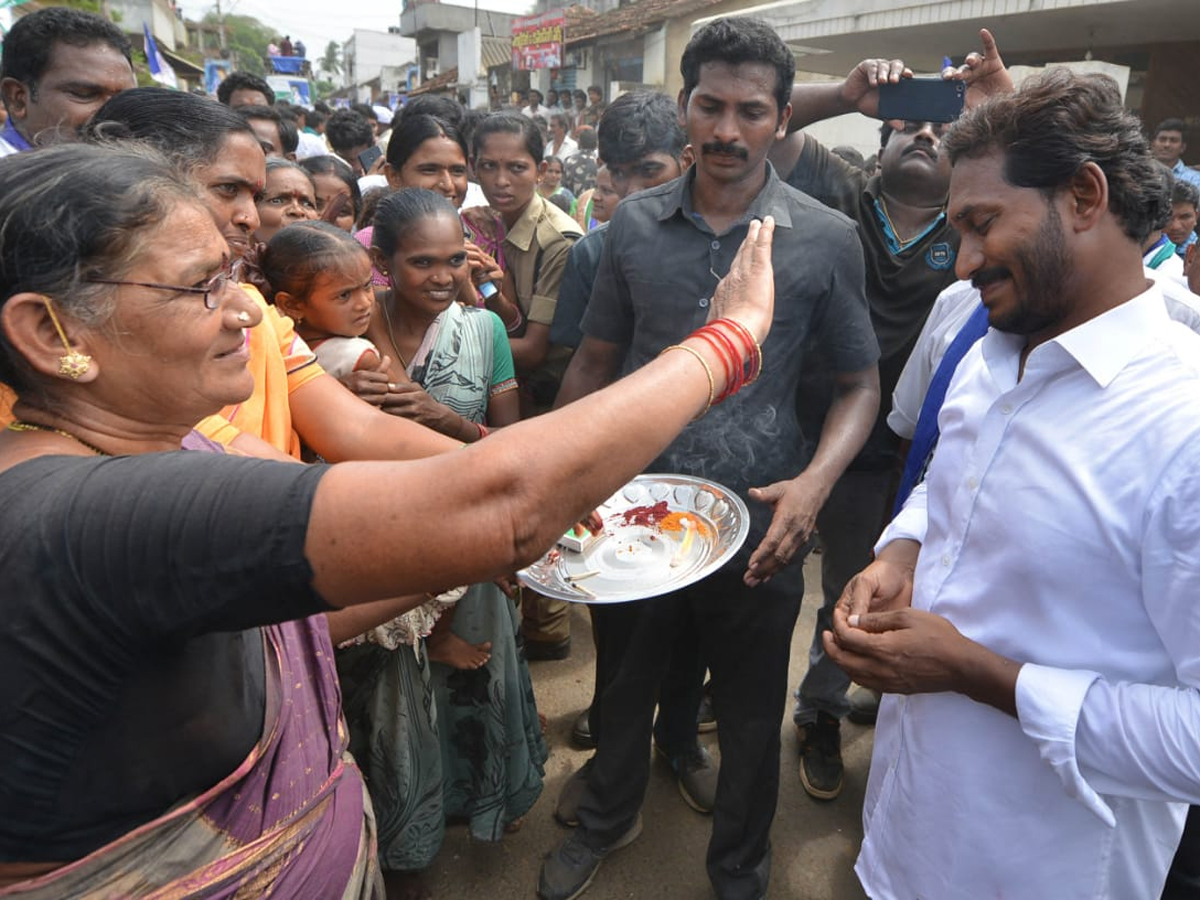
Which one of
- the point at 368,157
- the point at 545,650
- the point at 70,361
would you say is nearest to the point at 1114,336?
the point at 70,361

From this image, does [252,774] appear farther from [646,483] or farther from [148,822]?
[646,483]

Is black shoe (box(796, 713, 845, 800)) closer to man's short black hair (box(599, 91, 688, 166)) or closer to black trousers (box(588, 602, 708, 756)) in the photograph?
black trousers (box(588, 602, 708, 756))

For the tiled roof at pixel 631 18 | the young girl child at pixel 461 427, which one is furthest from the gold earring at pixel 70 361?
the tiled roof at pixel 631 18

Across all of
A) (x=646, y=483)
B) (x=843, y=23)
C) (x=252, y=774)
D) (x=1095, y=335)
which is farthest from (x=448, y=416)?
(x=843, y=23)

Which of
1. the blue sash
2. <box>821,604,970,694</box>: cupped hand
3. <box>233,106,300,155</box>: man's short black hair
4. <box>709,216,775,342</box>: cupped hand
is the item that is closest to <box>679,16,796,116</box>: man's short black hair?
the blue sash

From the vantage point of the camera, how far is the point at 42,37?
312 centimetres

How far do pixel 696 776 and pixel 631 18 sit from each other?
20.6 metres

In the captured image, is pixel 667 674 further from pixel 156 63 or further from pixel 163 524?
pixel 156 63

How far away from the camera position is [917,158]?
3.14 metres

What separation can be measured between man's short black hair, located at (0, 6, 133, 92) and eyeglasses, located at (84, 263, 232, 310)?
2.89 metres

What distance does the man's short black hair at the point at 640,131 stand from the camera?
12.0ft

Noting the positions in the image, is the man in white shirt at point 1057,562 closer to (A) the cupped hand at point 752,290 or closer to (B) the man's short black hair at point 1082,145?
(B) the man's short black hair at point 1082,145

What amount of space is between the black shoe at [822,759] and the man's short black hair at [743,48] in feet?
7.90

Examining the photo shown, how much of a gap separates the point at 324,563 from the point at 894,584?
143 centimetres
